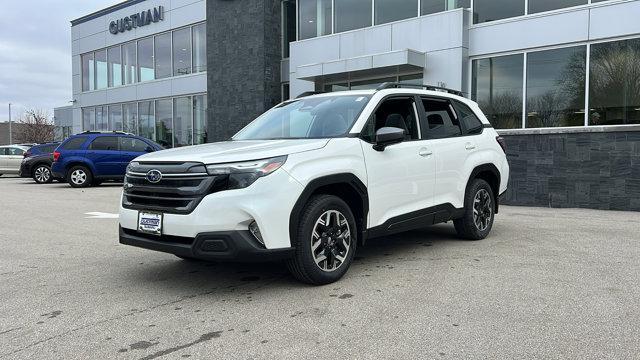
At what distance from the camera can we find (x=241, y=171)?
427cm

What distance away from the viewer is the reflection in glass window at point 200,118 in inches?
851

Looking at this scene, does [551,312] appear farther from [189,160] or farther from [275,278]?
[189,160]

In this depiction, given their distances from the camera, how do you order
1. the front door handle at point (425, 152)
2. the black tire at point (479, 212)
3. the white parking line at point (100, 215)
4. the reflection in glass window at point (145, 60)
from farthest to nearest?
1. the reflection in glass window at point (145, 60)
2. the white parking line at point (100, 215)
3. the black tire at point (479, 212)
4. the front door handle at point (425, 152)

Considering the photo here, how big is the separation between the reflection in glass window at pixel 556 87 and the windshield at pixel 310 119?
26.4ft

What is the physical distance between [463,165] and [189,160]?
352 cm

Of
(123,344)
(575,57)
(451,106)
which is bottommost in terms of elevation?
(123,344)

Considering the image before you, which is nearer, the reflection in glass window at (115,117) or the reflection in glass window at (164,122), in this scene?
the reflection in glass window at (164,122)

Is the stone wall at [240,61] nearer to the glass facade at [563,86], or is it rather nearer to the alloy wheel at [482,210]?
the glass facade at [563,86]

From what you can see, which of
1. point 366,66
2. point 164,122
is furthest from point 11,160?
point 366,66

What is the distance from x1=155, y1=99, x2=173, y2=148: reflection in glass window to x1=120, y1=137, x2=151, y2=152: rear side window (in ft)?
19.9

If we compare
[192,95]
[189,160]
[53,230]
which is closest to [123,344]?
[189,160]

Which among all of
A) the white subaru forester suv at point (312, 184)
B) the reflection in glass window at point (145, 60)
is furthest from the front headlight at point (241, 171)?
the reflection in glass window at point (145, 60)

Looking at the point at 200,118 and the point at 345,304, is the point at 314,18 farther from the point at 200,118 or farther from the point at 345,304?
the point at 345,304

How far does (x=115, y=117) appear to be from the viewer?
88.9 ft
